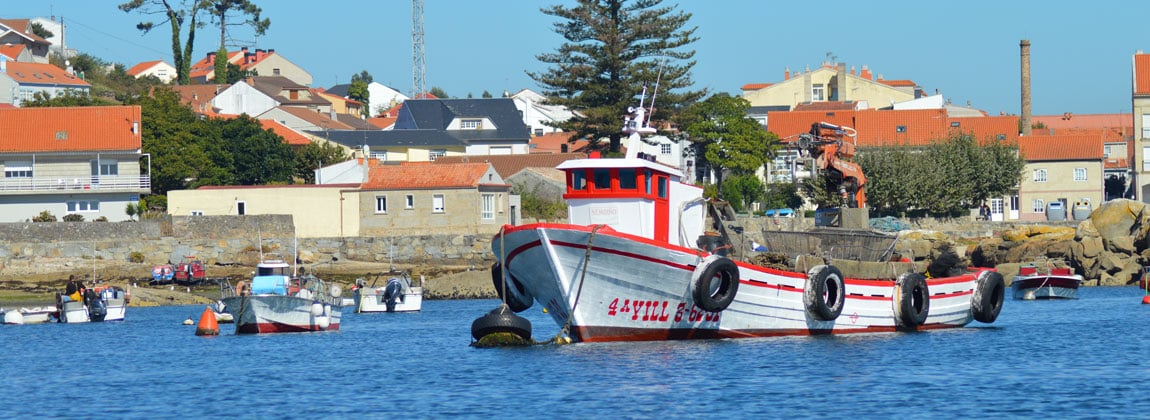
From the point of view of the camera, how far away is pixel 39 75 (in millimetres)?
108688

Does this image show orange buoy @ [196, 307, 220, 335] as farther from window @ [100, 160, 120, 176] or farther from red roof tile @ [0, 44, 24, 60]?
red roof tile @ [0, 44, 24, 60]

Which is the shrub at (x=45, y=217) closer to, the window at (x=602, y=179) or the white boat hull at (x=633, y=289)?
the white boat hull at (x=633, y=289)

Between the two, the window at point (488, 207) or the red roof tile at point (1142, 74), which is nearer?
the window at point (488, 207)

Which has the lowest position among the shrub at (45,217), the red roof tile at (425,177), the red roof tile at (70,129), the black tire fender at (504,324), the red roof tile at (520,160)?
the black tire fender at (504,324)

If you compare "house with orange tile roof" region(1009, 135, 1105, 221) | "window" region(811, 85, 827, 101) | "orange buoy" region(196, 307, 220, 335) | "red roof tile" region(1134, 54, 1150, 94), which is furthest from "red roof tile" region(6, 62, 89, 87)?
"red roof tile" region(1134, 54, 1150, 94)

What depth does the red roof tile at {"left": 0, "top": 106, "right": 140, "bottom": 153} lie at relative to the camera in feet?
236

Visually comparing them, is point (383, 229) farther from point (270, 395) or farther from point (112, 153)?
point (270, 395)

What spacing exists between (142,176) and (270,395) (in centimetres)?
4833

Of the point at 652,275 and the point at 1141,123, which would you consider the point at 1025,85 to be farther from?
the point at 652,275

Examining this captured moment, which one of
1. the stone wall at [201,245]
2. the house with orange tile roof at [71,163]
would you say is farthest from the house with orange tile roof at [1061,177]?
the house with orange tile roof at [71,163]

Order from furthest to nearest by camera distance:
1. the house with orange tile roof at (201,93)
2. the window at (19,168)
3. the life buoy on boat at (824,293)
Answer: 1. the house with orange tile roof at (201,93)
2. the window at (19,168)
3. the life buoy on boat at (824,293)

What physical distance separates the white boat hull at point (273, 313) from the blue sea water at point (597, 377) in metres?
0.91

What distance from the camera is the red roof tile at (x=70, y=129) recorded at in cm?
7194

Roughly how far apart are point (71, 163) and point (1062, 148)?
51.4m
